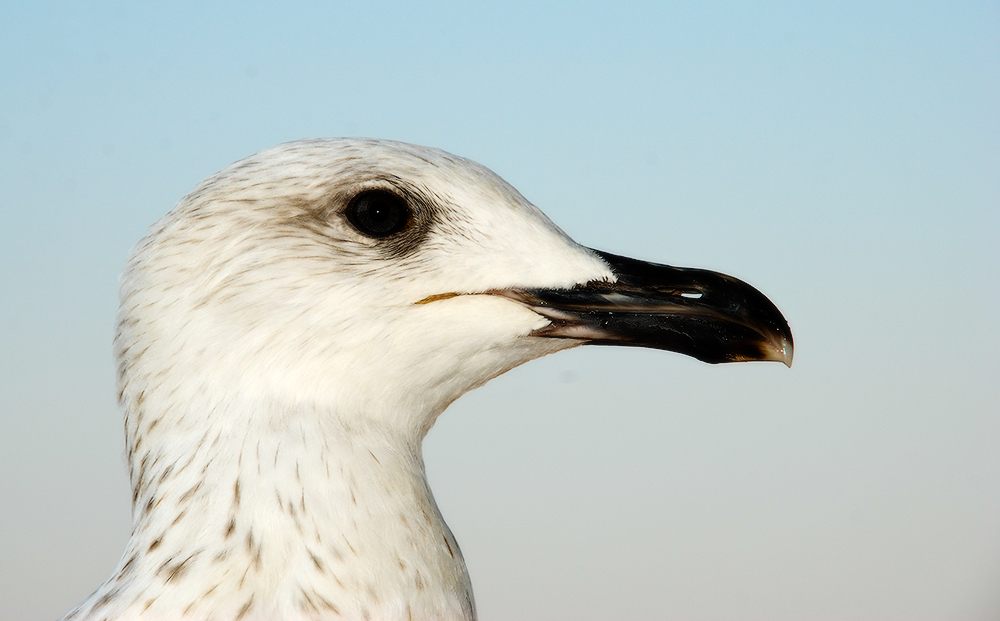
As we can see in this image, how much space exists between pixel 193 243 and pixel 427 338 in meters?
0.73

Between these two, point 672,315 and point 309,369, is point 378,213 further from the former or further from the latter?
point 672,315

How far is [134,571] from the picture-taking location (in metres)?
2.50

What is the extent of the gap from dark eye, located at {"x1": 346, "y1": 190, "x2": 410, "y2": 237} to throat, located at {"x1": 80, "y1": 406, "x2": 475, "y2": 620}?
2.02 ft

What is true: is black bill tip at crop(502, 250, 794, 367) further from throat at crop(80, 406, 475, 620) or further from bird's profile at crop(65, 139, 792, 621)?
throat at crop(80, 406, 475, 620)

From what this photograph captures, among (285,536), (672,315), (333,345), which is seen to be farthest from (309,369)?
(672,315)

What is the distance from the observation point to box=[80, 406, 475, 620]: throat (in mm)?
2381

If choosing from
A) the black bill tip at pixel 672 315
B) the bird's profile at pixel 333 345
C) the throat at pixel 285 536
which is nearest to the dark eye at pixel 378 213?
the bird's profile at pixel 333 345

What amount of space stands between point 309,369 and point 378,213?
1.74 feet

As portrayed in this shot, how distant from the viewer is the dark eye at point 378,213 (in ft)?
9.39

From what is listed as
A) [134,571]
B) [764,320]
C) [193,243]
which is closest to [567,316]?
[764,320]

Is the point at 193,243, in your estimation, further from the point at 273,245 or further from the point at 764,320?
the point at 764,320

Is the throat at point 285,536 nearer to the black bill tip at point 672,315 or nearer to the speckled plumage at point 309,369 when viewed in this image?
the speckled plumage at point 309,369

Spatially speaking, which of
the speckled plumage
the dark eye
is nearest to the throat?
the speckled plumage

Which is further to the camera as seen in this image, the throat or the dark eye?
the dark eye
